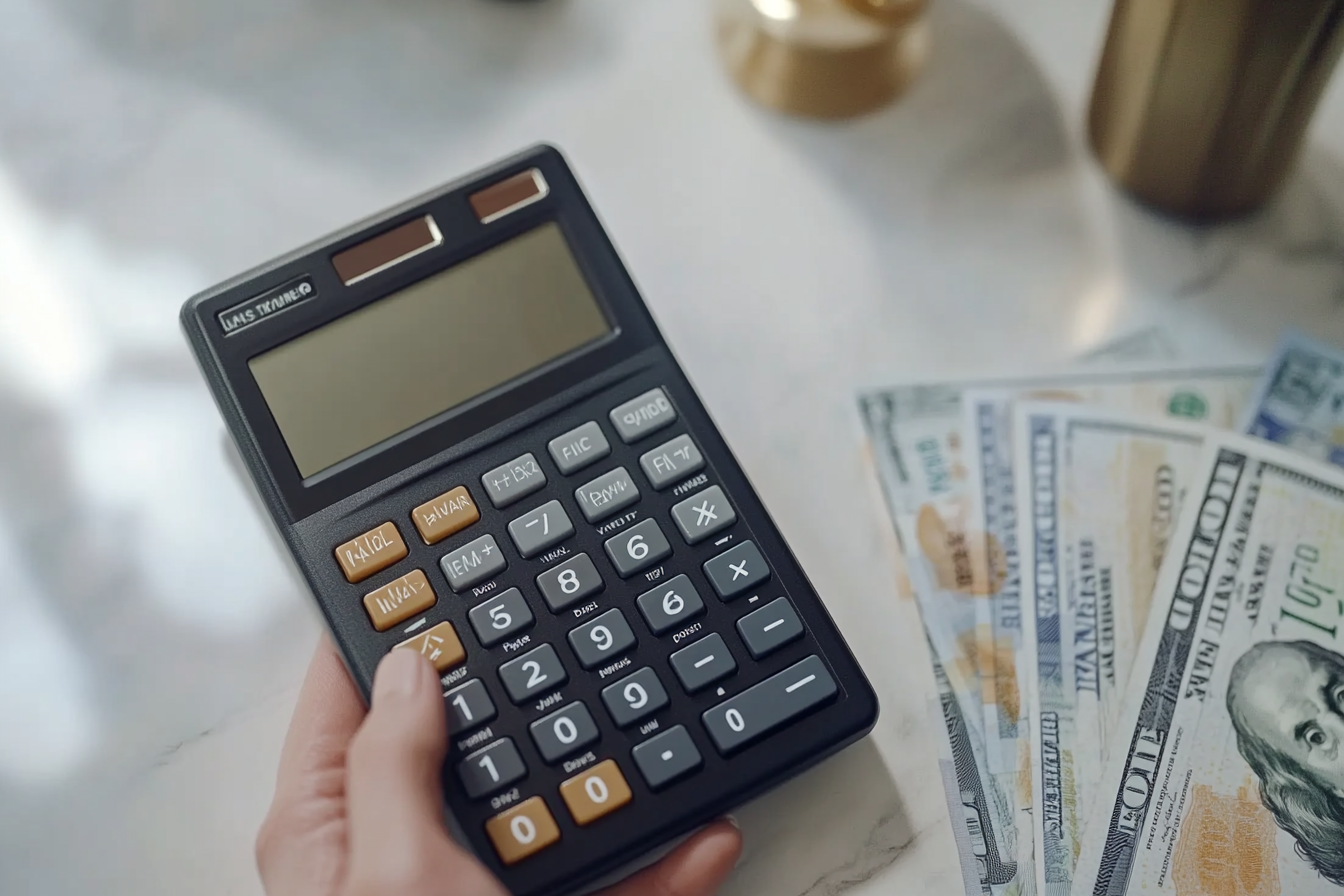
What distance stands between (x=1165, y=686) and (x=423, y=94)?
17.7 inches

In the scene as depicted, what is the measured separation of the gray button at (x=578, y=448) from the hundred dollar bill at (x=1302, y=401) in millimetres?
289

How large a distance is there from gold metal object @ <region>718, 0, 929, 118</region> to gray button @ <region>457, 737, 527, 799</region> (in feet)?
Result: 1.16

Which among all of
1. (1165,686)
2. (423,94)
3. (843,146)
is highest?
(423,94)

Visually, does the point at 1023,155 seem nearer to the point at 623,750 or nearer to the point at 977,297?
the point at 977,297

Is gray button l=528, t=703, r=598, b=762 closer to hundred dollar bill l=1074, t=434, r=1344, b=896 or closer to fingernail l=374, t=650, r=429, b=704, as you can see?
fingernail l=374, t=650, r=429, b=704

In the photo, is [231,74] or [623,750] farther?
[231,74]

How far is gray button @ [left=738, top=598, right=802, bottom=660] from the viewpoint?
448 millimetres

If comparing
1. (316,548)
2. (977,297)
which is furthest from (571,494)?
(977,297)

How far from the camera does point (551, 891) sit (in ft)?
1.36

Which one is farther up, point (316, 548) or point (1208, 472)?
point (316, 548)

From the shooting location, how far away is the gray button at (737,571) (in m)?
0.46

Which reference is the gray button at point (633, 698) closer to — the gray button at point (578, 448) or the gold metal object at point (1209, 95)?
the gray button at point (578, 448)

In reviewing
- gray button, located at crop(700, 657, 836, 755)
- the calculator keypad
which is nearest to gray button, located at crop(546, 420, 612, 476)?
the calculator keypad

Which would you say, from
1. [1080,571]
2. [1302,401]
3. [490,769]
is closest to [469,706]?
[490,769]
